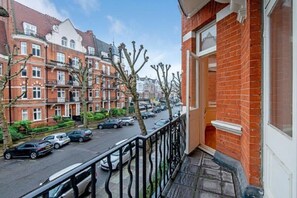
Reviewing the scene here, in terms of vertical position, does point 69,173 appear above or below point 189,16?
below

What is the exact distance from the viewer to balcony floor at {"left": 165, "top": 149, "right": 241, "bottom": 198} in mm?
2264

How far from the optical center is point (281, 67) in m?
1.47

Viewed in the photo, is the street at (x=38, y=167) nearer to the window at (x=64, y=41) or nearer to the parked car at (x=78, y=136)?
the parked car at (x=78, y=136)

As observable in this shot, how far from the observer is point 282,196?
1330 mm

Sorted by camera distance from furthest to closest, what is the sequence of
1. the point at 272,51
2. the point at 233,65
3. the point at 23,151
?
the point at 23,151, the point at 233,65, the point at 272,51

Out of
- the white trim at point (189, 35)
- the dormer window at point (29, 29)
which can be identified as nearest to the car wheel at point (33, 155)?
the white trim at point (189, 35)

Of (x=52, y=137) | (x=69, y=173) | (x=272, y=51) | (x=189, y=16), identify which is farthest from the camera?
(x=52, y=137)

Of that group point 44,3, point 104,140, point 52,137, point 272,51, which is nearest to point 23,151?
point 52,137

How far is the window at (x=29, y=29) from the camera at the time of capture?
698 inches

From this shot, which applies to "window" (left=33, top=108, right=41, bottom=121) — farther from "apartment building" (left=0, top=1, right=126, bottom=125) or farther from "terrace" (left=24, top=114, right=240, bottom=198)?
"terrace" (left=24, top=114, right=240, bottom=198)

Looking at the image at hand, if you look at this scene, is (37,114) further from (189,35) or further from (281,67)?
(281,67)

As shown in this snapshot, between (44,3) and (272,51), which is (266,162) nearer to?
(272,51)

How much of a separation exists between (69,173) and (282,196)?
1432mm

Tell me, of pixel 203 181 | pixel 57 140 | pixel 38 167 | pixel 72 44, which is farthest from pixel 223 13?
pixel 72 44
